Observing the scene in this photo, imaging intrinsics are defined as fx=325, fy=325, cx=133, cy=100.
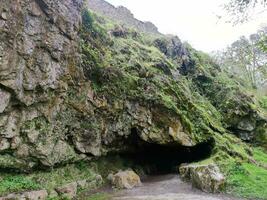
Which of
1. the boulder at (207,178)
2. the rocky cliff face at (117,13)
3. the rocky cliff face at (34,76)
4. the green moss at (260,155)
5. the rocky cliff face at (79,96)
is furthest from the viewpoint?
the rocky cliff face at (117,13)

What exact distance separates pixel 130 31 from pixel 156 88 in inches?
387

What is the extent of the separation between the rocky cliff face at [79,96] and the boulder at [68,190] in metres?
1.30

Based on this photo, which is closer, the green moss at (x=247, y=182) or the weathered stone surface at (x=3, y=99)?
the weathered stone surface at (x=3, y=99)

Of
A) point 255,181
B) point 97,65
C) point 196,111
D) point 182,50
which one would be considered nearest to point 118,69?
point 97,65

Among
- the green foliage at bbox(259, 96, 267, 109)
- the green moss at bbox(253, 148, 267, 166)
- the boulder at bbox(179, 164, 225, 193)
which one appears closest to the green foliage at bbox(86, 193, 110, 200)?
the boulder at bbox(179, 164, 225, 193)

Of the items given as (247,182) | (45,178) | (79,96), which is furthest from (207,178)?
(79,96)

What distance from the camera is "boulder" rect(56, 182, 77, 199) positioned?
576 inches

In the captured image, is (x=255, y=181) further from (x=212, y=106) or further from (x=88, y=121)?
(x=212, y=106)

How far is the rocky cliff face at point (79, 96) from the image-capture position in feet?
46.3

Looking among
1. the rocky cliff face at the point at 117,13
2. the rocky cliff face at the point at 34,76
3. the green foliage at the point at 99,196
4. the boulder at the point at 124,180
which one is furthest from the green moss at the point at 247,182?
the rocky cliff face at the point at 117,13

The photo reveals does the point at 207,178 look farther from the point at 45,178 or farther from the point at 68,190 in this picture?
the point at 45,178

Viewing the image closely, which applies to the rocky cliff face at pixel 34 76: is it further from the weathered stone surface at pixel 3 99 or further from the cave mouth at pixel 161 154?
the cave mouth at pixel 161 154

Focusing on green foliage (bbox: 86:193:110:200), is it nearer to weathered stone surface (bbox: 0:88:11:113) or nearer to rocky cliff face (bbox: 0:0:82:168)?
rocky cliff face (bbox: 0:0:82:168)

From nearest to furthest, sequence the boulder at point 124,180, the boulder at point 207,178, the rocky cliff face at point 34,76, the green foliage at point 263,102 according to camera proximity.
→ 1. the rocky cliff face at point 34,76
2. the boulder at point 207,178
3. the boulder at point 124,180
4. the green foliage at point 263,102
